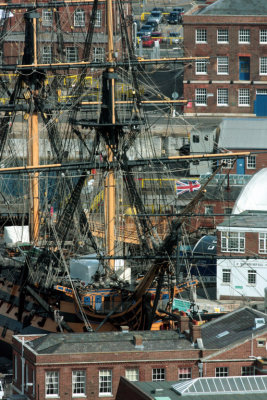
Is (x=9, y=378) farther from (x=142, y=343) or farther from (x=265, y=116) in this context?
(x=265, y=116)

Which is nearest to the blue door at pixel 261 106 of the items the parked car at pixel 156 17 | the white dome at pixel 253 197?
the parked car at pixel 156 17

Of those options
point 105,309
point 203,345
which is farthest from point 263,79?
point 203,345

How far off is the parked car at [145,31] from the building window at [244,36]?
1825 cm

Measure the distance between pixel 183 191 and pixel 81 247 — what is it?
58.5ft

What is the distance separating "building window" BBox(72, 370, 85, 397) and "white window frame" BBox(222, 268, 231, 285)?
25901mm

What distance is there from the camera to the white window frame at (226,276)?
101 m

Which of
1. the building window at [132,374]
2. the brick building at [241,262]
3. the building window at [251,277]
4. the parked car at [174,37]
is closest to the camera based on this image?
the building window at [132,374]

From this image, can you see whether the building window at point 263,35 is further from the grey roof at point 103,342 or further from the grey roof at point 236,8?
the grey roof at point 103,342

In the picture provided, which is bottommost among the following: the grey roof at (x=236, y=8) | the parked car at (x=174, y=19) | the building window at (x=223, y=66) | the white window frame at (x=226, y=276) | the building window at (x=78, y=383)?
the building window at (x=78, y=383)

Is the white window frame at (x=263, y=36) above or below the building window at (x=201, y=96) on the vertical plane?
above

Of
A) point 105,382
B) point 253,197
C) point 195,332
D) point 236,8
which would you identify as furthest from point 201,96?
point 105,382

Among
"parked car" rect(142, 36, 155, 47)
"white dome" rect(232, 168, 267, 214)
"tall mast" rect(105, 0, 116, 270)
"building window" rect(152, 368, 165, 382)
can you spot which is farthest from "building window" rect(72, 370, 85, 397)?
"parked car" rect(142, 36, 155, 47)

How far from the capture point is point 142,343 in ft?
255

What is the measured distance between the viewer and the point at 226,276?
101188mm
